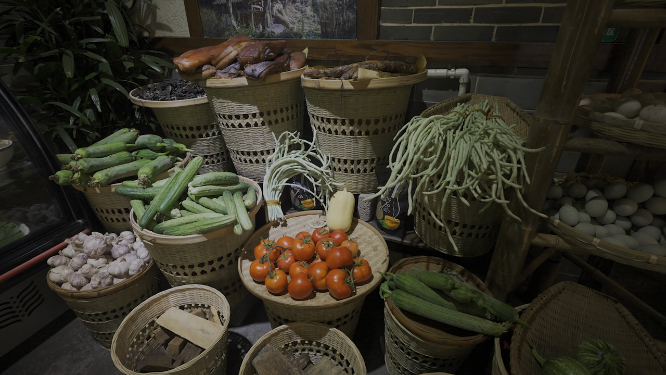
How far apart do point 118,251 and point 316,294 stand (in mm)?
1281

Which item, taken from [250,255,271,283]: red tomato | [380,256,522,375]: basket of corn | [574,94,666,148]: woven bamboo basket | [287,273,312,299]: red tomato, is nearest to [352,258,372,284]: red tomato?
[380,256,522,375]: basket of corn

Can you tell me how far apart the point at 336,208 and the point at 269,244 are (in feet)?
1.44

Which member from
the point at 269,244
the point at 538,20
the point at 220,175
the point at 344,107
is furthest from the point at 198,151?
the point at 538,20

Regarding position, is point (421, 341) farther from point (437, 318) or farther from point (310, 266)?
point (310, 266)

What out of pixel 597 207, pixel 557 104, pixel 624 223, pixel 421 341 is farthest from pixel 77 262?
pixel 624 223

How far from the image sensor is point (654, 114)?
1055 millimetres

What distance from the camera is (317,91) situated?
1.62 meters

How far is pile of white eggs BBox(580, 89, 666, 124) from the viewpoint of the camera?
3.47 ft

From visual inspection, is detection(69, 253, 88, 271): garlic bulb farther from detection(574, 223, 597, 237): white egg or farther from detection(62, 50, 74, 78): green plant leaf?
detection(574, 223, 597, 237): white egg

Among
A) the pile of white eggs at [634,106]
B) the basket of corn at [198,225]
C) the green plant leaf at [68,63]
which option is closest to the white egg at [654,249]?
the pile of white eggs at [634,106]

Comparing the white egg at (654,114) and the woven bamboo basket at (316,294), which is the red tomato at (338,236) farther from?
the white egg at (654,114)

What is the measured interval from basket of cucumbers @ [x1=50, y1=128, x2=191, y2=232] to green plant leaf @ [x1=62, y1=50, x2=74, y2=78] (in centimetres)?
53

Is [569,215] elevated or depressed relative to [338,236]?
elevated

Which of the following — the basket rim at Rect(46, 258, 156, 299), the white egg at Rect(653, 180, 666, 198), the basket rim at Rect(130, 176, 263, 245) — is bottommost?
the basket rim at Rect(46, 258, 156, 299)
